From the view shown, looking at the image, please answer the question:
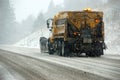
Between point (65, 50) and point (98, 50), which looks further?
point (65, 50)

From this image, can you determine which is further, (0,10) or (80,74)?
(0,10)

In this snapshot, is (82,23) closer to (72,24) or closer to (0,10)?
(72,24)

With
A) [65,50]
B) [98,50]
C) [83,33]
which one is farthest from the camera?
[65,50]

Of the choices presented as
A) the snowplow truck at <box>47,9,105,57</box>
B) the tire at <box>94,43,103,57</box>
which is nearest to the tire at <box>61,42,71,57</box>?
the snowplow truck at <box>47,9,105,57</box>

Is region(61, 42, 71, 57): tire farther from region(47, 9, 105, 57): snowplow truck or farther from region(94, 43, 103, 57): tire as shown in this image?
region(94, 43, 103, 57): tire

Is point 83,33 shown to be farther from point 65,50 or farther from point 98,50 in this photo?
point 65,50

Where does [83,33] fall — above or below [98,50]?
above

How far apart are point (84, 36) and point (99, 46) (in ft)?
3.80

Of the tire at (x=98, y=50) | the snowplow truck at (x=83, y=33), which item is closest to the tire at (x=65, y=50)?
the snowplow truck at (x=83, y=33)

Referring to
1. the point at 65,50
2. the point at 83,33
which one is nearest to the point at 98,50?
the point at 83,33

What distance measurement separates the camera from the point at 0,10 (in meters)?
109

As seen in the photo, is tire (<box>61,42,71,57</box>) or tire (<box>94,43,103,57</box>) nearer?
tire (<box>94,43,103,57</box>)

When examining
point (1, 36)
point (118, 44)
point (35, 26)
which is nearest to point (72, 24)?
point (118, 44)

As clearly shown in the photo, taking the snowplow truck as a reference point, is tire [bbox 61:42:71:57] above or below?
below
